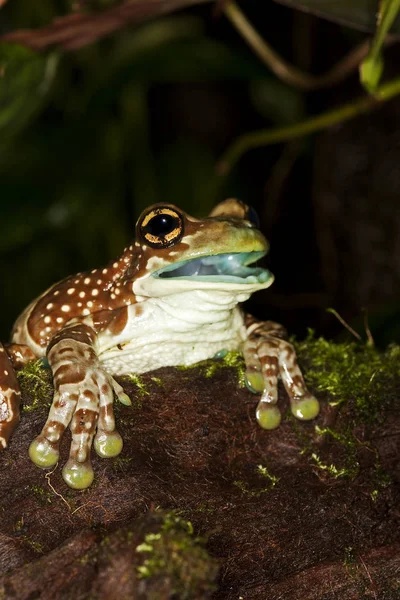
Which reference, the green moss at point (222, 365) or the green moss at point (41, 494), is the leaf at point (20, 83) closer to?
the green moss at point (222, 365)

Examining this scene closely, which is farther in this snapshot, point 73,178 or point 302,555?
point 73,178

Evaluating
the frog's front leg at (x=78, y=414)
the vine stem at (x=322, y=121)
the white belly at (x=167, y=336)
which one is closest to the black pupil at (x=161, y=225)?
the white belly at (x=167, y=336)

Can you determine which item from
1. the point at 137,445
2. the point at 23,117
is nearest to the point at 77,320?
the point at 137,445

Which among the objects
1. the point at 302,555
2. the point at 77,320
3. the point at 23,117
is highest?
the point at 23,117

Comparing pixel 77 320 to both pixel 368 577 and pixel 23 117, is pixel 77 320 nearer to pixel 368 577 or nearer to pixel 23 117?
pixel 368 577

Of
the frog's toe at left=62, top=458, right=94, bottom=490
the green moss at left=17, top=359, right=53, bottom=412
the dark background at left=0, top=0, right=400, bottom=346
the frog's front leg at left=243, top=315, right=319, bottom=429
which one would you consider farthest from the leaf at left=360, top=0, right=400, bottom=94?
the frog's toe at left=62, top=458, right=94, bottom=490
